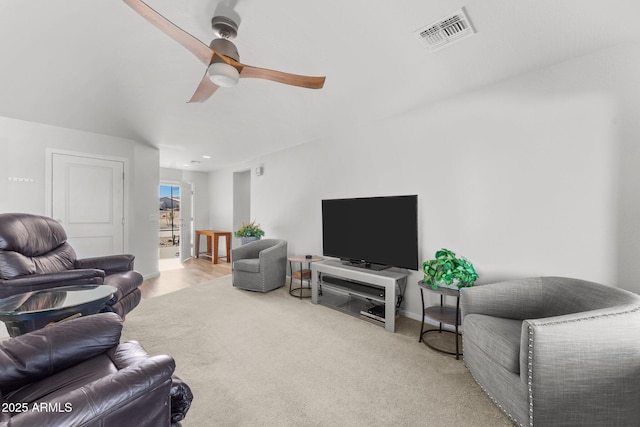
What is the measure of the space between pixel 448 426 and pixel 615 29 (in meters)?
2.74

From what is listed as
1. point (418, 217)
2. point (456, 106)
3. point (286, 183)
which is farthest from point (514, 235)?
point (286, 183)

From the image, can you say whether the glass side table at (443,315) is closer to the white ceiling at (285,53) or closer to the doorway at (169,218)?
the white ceiling at (285,53)

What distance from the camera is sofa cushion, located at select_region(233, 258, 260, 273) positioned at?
3.84m

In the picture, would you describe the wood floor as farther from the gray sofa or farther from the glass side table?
the gray sofa

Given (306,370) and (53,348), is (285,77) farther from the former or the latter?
(306,370)

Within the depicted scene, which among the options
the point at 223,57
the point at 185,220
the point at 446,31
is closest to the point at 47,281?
the point at 223,57

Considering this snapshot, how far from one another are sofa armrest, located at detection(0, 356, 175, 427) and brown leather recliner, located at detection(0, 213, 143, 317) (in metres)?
1.78

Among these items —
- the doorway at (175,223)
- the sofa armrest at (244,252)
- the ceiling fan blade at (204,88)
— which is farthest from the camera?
the doorway at (175,223)

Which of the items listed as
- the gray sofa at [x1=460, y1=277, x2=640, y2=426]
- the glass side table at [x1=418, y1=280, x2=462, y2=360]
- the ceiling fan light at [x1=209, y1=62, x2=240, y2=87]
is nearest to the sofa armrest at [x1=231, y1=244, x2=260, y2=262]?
the glass side table at [x1=418, y1=280, x2=462, y2=360]

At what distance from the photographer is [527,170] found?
2.21 meters

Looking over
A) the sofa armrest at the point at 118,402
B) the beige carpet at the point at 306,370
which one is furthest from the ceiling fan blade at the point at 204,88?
the beige carpet at the point at 306,370

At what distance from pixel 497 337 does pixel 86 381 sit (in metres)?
2.11

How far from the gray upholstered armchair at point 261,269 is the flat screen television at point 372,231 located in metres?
0.83

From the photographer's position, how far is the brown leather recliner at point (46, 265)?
2238 mm
